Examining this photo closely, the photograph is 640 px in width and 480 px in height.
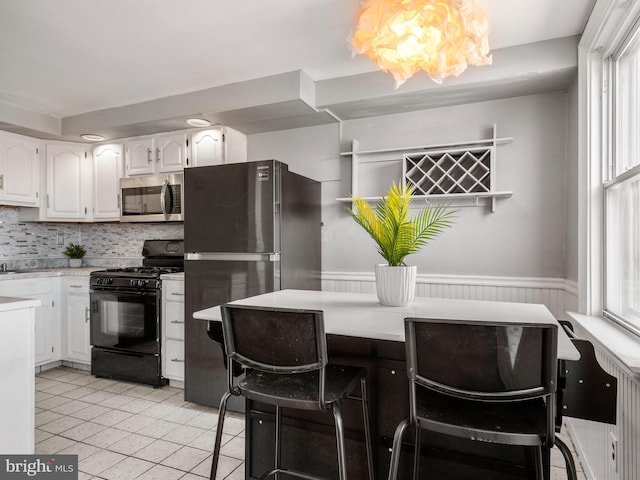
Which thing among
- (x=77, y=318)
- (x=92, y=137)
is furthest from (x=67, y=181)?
(x=77, y=318)

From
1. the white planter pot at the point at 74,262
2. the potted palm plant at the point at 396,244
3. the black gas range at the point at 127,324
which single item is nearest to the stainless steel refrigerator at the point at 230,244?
the black gas range at the point at 127,324

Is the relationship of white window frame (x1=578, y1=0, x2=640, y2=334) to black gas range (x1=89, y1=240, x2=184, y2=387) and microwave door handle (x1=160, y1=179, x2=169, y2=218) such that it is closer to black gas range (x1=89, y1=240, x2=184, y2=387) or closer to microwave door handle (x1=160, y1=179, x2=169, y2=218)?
black gas range (x1=89, y1=240, x2=184, y2=387)

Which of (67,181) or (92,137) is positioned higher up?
(92,137)

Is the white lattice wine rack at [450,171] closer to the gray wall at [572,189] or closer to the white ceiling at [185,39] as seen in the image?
the gray wall at [572,189]

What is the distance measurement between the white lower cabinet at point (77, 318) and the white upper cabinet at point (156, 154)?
1145 mm

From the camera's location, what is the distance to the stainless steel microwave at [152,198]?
357 cm

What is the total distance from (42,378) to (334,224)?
2.94m

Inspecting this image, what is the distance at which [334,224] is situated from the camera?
139 inches

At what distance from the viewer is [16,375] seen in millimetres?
1849

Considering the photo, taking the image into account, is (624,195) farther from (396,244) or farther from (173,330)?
(173,330)

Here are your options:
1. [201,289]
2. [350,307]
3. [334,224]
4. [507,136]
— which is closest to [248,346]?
[350,307]

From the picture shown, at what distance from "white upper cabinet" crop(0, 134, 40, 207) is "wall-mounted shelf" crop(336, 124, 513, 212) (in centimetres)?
307

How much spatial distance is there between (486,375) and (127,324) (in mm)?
3096

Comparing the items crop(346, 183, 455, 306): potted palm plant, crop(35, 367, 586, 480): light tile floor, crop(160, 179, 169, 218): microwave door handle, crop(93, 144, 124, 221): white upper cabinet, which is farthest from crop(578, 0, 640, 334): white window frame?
crop(93, 144, 124, 221): white upper cabinet
